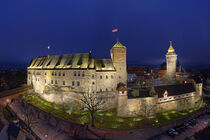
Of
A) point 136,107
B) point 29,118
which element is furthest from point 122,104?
point 29,118

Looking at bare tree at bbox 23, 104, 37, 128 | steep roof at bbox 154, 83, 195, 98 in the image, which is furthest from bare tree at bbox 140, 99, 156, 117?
bare tree at bbox 23, 104, 37, 128

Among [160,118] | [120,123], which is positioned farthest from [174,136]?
[120,123]

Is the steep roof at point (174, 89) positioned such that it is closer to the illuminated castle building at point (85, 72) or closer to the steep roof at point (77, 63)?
the illuminated castle building at point (85, 72)

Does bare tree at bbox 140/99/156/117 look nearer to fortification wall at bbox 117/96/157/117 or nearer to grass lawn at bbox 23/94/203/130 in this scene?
fortification wall at bbox 117/96/157/117

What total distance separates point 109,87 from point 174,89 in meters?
20.0

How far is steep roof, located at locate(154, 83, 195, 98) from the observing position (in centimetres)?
3266

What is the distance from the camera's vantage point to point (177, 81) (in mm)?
49938

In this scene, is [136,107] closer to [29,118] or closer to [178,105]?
[178,105]

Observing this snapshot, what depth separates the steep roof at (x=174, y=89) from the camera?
107 feet

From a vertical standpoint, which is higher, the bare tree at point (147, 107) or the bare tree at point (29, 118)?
the bare tree at point (147, 107)

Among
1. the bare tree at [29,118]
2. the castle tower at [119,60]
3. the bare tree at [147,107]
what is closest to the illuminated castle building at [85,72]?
the castle tower at [119,60]

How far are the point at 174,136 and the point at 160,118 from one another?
4.78 m

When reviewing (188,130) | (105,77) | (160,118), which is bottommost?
(188,130)

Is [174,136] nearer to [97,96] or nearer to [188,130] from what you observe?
[188,130]
